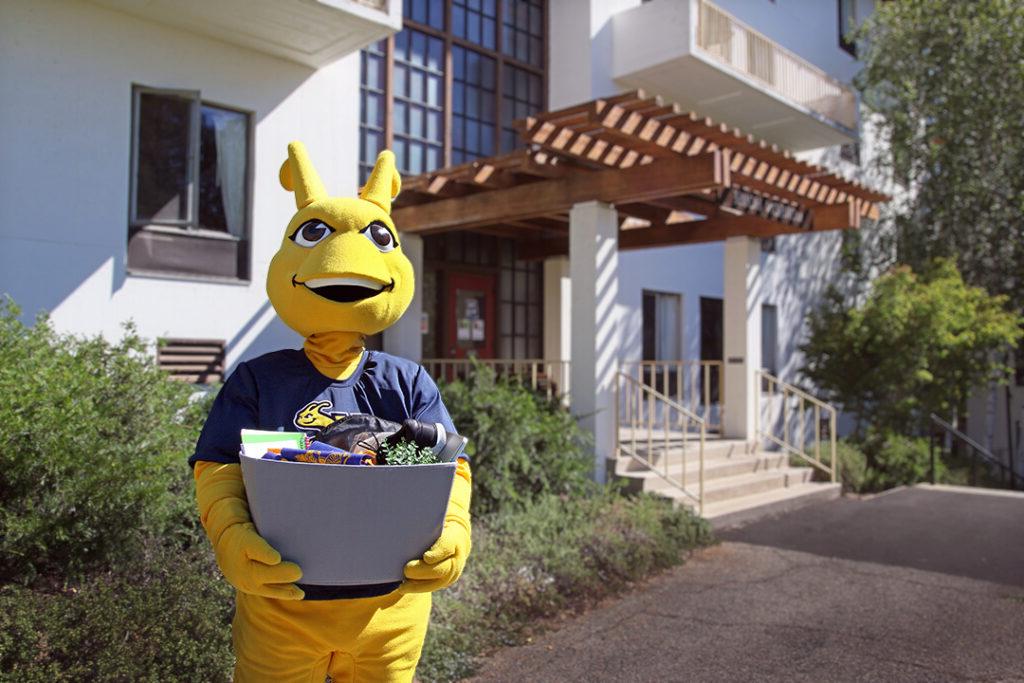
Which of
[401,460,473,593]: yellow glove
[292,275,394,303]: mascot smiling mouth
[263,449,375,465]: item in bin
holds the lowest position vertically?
[401,460,473,593]: yellow glove

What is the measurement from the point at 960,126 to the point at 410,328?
11.6m

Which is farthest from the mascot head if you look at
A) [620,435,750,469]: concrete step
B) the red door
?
the red door

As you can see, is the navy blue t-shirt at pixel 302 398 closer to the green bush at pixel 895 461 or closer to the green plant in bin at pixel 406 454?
the green plant in bin at pixel 406 454

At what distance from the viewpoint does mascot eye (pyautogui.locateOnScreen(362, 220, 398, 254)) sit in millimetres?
2842

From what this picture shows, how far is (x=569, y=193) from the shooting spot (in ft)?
28.8

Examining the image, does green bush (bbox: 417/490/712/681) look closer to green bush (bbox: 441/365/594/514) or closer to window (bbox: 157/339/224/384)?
green bush (bbox: 441/365/594/514)

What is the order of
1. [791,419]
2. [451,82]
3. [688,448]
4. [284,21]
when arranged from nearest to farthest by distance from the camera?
[284,21] < [688,448] < [451,82] < [791,419]

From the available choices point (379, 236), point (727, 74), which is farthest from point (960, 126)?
point (379, 236)

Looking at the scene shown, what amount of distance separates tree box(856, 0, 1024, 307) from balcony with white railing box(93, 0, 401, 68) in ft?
36.7

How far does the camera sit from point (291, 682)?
2.53 metres

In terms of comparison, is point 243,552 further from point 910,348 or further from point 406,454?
point 910,348

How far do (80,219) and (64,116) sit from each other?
912 millimetres

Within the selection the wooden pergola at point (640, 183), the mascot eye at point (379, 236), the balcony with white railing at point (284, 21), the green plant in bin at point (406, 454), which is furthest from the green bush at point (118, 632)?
the balcony with white railing at point (284, 21)

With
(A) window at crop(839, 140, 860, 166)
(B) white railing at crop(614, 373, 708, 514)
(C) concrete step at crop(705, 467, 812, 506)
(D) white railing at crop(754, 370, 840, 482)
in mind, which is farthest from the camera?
(A) window at crop(839, 140, 860, 166)
